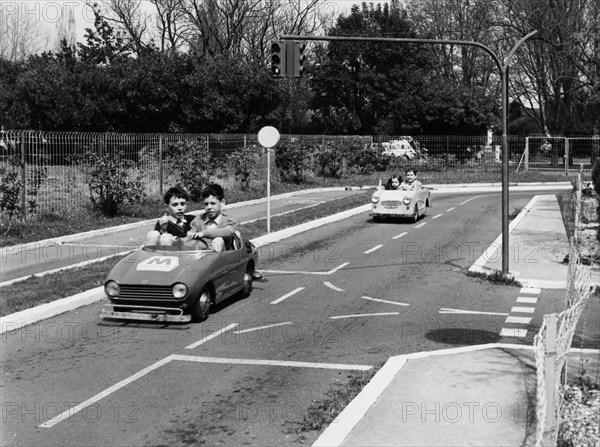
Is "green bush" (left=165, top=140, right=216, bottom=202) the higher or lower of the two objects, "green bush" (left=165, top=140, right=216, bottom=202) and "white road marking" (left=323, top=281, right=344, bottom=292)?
the higher

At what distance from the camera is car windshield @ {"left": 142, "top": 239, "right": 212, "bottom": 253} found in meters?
10.5

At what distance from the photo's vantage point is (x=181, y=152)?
25.8 meters

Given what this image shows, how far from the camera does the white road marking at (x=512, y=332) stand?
9.38m

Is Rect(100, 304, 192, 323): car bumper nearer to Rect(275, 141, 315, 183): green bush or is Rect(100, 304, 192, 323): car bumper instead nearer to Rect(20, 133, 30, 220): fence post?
Rect(20, 133, 30, 220): fence post

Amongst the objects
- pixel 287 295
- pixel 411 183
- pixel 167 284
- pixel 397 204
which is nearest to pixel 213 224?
pixel 287 295

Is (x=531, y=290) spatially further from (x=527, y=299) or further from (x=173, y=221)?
(x=173, y=221)

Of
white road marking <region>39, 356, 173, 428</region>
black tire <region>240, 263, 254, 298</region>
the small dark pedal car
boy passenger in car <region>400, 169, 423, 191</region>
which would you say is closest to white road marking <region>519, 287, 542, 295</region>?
black tire <region>240, 263, 254, 298</region>

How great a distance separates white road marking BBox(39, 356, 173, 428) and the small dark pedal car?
135 centimetres

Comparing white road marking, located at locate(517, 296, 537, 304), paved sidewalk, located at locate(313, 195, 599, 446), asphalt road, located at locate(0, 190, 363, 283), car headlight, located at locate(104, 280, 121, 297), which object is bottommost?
white road marking, located at locate(517, 296, 537, 304)

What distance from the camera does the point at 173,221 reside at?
11258 millimetres

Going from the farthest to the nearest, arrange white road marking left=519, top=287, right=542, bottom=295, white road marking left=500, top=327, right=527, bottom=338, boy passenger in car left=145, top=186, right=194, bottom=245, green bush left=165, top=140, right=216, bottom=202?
green bush left=165, top=140, right=216, bottom=202
white road marking left=519, top=287, right=542, bottom=295
boy passenger in car left=145, top=186, right=194, bottom=245
white road marking left=500, top=327, right=527, bottom=338

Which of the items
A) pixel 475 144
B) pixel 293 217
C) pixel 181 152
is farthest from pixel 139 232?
pixel 475 144

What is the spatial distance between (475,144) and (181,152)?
76.4 ft

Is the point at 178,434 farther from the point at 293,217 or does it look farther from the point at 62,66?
the point at 62,66
